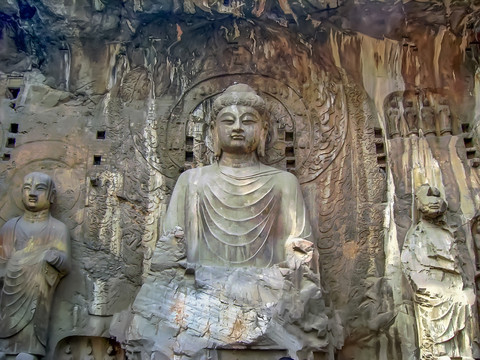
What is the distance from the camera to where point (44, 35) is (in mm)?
7773

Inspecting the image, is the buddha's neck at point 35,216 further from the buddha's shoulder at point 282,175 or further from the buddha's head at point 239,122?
the buddha's shoulder at point 282,175

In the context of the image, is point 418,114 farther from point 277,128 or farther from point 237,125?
point 237,125

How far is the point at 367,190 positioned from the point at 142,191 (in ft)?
8.42

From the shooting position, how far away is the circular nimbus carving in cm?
769

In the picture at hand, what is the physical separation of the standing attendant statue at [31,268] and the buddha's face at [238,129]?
6.36ft

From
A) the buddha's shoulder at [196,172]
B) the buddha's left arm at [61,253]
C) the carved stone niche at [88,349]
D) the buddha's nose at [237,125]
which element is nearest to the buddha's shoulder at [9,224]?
the buddha's left arm at [61,253]

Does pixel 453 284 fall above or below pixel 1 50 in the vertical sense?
below

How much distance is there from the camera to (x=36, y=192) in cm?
689

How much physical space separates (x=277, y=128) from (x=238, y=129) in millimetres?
1030

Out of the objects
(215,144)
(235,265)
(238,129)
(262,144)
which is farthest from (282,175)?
(235,265)

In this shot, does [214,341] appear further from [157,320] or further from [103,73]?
[103,73]

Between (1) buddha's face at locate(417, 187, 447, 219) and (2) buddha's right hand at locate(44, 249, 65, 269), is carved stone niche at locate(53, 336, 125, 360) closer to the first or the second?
(2) buddha's right hand at locate(44, 249, 65, 269)

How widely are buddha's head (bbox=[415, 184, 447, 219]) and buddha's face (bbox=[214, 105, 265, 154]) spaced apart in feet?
6.05

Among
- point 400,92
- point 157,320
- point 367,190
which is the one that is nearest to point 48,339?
point 157,320
